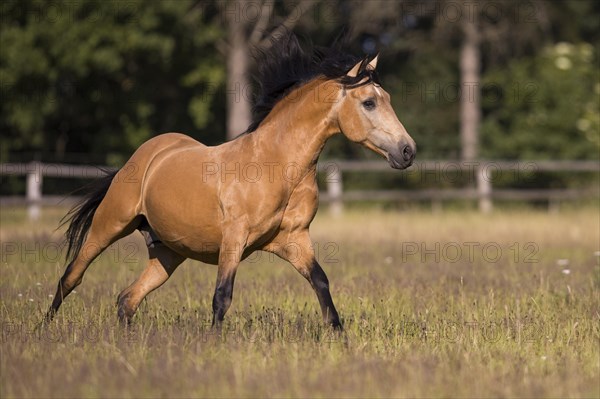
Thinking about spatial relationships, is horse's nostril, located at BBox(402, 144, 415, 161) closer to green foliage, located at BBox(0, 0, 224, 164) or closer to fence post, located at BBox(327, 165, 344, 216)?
fence post, located at BBox(327, 165, 344, 216)

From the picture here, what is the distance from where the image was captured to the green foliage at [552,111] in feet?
88.6

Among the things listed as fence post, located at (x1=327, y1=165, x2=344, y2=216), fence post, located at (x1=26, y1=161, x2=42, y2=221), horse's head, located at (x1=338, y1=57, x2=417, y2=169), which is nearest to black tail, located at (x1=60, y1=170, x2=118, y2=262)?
horse's head, located at (x1=338, y1=57, x2=417, y2=169)

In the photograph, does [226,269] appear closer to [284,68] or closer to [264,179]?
[264,179]

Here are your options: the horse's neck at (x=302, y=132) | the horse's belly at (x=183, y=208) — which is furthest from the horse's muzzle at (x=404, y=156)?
the horse's belly at (x=183, y=208)

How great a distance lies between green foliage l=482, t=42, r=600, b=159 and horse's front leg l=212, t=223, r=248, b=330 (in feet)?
70.4

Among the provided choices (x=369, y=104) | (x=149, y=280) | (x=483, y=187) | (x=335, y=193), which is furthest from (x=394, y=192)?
(x=369, y=104)

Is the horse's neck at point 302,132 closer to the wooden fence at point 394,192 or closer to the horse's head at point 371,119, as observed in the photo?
the horse's head at point 371,119

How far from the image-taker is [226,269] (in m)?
6.54

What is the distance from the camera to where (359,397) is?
15.7 ft

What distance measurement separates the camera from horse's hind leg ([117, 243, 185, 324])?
7.55 metres

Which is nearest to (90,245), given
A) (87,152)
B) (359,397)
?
(359,397)

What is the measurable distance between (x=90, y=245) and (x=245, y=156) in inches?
67.7

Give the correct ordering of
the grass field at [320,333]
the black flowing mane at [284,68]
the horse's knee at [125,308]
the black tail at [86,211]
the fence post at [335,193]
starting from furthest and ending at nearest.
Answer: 1. the fence post at [335,193]
2. the black tail at [86,211]
3. the horse's knee at [125,308]
4. the black flowing mane at [284,68]
5. the grass field at [320,333]

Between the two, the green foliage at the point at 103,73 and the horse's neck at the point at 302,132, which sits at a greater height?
the green foliage at the point at 103,73
